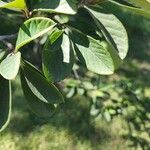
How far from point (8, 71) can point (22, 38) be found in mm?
117

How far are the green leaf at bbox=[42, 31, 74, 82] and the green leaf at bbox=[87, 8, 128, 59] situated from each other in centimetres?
13

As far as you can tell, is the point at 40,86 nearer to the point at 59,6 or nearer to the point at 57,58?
the point at 57,58

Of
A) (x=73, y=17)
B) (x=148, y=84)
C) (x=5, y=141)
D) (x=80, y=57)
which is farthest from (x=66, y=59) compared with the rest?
(x=148, y=84)

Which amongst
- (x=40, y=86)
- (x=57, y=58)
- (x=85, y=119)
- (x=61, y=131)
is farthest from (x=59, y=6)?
(x=85, y=119)

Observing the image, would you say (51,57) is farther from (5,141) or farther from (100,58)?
(5,141)

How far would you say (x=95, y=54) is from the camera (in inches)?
57.8

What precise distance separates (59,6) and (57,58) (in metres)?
0.22

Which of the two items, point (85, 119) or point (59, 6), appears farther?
point (85, 119)

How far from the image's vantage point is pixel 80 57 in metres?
1.54

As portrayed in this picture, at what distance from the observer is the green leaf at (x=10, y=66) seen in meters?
1.35

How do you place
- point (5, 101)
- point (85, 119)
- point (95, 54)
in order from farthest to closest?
point (85, 119) < point (5, 101) < point (95, 54)

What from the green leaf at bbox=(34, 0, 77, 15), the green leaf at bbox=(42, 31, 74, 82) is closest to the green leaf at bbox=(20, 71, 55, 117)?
the green leaf at bbox=(42, 31, 74, 82)

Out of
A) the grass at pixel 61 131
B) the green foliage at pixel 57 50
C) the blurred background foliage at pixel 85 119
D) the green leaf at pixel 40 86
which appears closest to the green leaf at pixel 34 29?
the green foliage at pixel 57 50

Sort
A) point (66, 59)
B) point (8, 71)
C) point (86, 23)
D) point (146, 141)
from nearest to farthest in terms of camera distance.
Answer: point (8, 71), point (66, 59), point (86, 23), point (146, 141)
